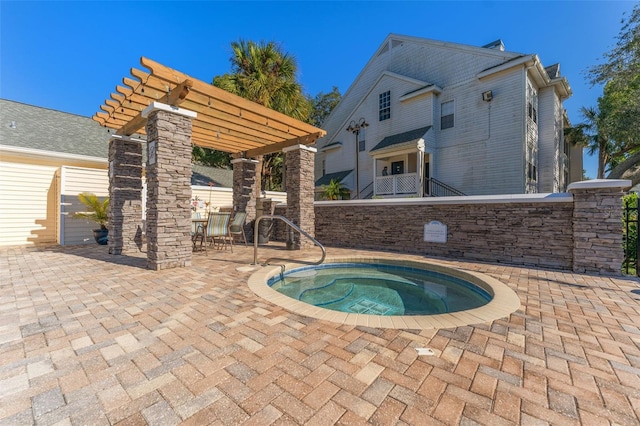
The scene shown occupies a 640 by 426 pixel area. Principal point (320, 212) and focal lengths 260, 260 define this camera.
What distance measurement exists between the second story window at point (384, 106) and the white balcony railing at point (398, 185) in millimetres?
3729

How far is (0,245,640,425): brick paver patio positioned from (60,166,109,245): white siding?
6662 millimetres

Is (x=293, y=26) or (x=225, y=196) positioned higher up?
(x=293, y=26)

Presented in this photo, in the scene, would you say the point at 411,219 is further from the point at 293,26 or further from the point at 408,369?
the point at 293,26

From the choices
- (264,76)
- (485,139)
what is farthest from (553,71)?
(264,76)

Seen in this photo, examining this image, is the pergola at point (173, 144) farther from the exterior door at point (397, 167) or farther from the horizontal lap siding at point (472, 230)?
the exterior door at point (397, 167)

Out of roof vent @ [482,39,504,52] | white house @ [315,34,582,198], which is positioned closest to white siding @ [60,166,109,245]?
white house @ [315,34,582,198]

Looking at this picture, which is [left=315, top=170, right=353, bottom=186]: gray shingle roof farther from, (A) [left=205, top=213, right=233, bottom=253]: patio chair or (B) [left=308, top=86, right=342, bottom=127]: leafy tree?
(B) [left=308, top=86, right=342, bottom=127]: leafy tree

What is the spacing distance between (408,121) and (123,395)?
14527mm

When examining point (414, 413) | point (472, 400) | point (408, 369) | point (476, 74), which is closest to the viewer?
point (414, 413)

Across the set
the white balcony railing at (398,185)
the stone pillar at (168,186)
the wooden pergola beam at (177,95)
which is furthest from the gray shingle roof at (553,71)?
the stone pillar at (168,186)

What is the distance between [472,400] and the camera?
159cm

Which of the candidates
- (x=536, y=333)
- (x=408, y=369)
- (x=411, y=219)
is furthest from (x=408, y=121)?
(x=408, y=369)

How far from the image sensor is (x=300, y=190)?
7.91m

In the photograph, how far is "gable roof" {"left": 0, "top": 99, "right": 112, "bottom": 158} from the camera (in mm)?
8958
